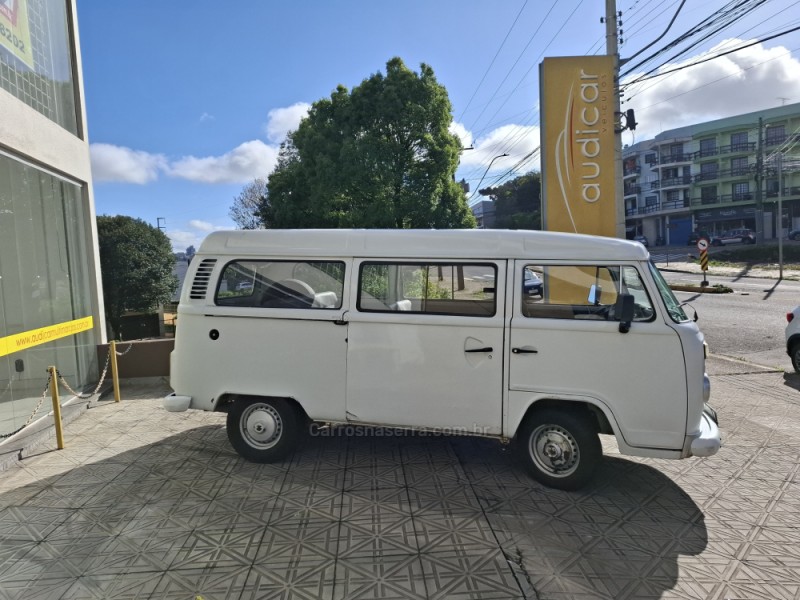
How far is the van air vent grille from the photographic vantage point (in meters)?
5.13

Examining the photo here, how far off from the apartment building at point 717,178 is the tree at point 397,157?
128 feet

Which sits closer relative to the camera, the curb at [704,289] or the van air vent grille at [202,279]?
the van air vent grille at [202,279]

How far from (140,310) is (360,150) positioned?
8.74m

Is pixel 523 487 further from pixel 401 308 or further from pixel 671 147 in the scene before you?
pixel 671 147

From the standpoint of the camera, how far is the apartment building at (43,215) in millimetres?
6379

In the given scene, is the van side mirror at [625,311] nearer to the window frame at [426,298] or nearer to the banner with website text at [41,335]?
the window frame at [426,298]

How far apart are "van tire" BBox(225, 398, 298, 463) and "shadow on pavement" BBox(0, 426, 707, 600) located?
151 mm

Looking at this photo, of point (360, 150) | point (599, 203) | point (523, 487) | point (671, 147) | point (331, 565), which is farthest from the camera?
point (671, 147)

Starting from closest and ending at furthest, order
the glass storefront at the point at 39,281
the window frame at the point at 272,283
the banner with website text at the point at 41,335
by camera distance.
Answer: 1. the window frame at the point at 272,283
2. the banner with website text at the point at 41,335
3. the glass storefront at the point at 39,281

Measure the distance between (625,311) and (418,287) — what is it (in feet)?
5.89

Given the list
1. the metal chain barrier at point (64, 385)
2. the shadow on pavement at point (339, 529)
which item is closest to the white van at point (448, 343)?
the shadow on pavement at point (339, 529)

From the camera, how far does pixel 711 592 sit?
3107 millimetres

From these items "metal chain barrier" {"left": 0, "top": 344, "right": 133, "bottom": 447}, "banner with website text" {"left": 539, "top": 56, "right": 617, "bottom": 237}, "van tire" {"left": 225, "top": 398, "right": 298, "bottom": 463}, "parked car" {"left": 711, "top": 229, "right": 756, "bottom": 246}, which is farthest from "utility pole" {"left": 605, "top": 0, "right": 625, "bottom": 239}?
"parked car" {"left": 711, "top": 229, "right": 756, "bottom": 246}

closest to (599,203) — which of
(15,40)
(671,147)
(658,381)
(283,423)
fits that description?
(658,381)
